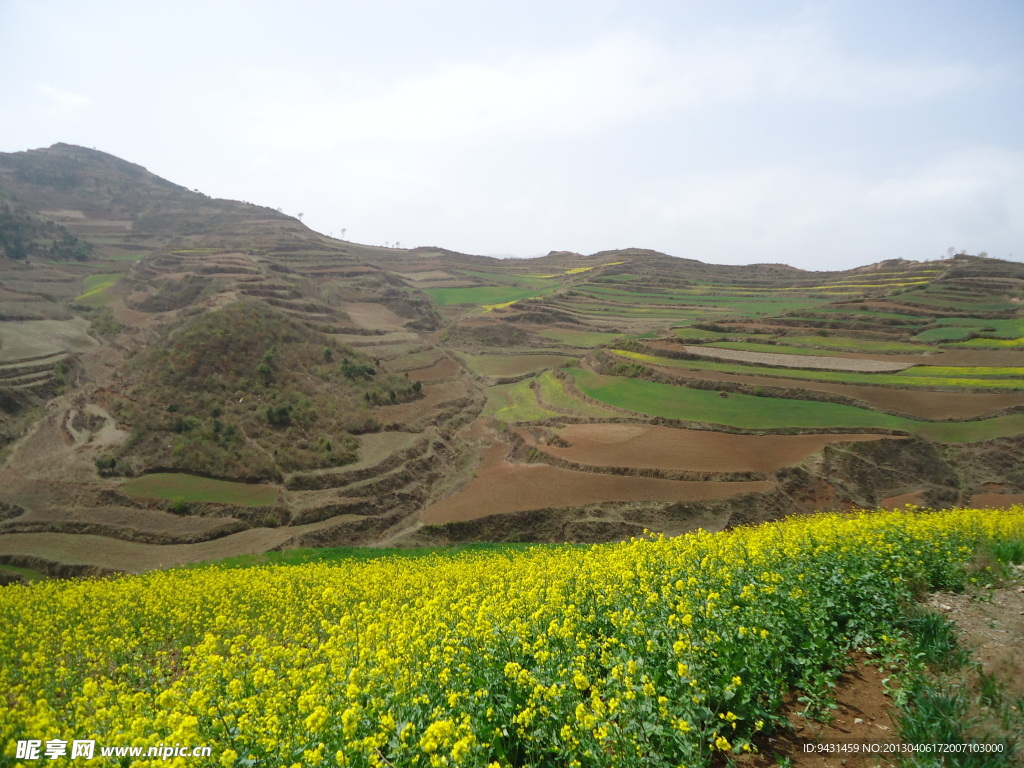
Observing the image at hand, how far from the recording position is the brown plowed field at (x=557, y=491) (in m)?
32.7

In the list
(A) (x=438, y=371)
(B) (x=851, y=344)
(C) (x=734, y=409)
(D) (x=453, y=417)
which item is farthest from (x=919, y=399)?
(A) (x=438, y=371)

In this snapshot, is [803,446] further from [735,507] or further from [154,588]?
[154,588]

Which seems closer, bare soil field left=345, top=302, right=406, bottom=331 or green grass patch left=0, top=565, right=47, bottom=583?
green grass patch left=0, top=565, right=47, bottom=583

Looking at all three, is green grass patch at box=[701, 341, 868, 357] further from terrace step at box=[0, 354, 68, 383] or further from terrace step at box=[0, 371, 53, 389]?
terrace step at box=[0, 354, 68, 383]

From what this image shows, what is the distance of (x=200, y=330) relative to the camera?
159 ft

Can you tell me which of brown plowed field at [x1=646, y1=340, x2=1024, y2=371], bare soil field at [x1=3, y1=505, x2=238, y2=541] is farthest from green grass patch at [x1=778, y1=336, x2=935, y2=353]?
bare soil field at [x1=3, y1=505, x2=238, y2=541]

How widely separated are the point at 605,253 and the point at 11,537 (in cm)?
15462

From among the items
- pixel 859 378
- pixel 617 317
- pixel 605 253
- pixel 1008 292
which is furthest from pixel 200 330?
pixel 605 253

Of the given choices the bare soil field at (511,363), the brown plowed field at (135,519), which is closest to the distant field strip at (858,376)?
the bare soil field at (511,363)

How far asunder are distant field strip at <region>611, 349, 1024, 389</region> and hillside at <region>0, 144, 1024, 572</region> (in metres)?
0.32

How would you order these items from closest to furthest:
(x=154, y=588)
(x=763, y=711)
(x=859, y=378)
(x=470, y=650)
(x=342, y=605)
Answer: (x=763, y=711)
(x=470, y=650)
(x=342, y=605)
(x=154, y=588)
(x=859, y=378)

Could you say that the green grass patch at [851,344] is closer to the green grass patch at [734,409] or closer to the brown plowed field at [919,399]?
the brown plowed field at [919,399]

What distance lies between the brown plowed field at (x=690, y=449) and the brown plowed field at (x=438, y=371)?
24976mm

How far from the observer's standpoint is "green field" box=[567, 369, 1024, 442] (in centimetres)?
3884
